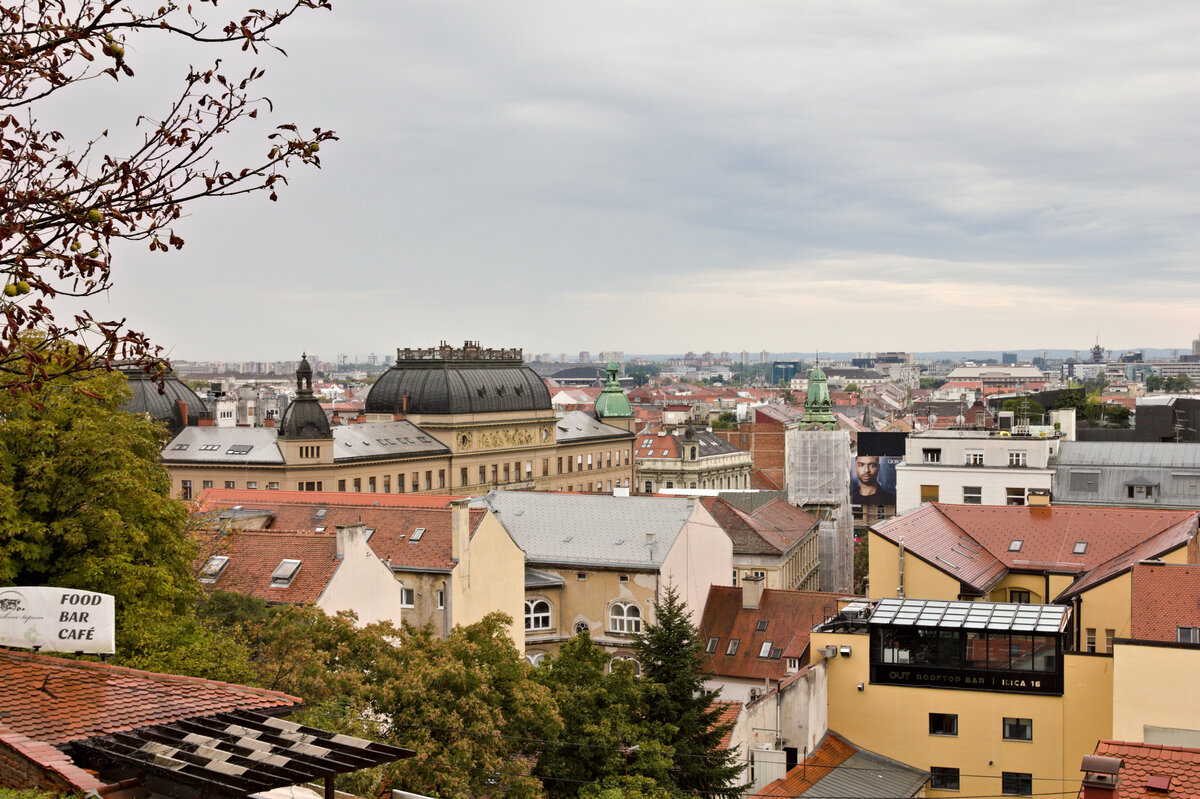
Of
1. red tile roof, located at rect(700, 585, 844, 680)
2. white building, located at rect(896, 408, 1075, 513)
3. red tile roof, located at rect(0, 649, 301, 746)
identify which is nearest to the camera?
red tile roof, located at rect(0, 649, 301, 746)

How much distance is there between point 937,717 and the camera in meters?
43.7

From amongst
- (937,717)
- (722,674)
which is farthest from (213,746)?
(722,674)

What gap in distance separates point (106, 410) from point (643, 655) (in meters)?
17.9

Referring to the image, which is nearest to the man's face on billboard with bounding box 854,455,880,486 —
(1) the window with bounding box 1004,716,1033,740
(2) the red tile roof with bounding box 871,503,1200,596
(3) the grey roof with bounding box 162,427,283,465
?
(3) the grey roof with bounding box 162,427,283,465

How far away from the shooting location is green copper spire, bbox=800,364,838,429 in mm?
137875

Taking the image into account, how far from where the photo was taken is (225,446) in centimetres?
9931

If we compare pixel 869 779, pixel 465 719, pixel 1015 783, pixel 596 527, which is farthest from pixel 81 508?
pixel 596 527

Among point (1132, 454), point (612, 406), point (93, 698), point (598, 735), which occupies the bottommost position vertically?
point (598, 735)

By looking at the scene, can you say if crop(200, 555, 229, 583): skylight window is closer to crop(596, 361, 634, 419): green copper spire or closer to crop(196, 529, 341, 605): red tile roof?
crop(196, 529, 341, 605): red tile roof

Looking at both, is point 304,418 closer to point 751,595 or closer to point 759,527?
point 759,527

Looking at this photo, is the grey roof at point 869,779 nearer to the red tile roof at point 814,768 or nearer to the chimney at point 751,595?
the red tile roof at point 814,768

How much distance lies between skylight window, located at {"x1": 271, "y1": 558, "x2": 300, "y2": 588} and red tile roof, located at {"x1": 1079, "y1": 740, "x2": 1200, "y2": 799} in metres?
30.5

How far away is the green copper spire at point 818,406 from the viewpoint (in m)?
138

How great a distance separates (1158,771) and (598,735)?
15330 millimetres
